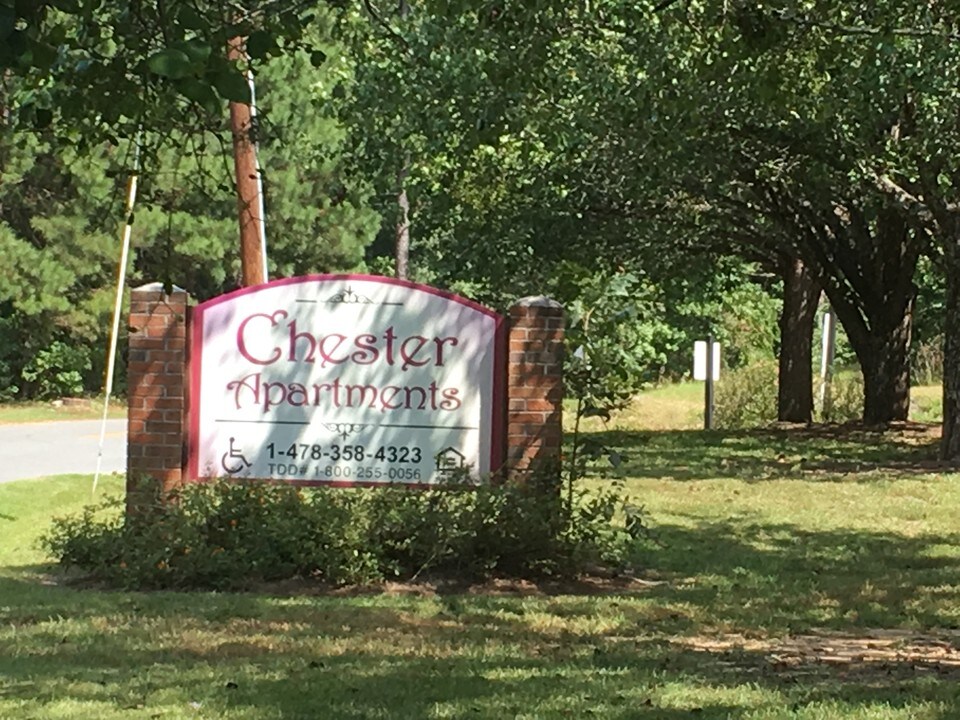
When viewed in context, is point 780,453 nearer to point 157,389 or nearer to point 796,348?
point 796,348

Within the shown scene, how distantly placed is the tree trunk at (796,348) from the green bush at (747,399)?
2.53 metres

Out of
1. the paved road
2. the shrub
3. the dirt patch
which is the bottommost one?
the dirt patch

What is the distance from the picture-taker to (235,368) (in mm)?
12016

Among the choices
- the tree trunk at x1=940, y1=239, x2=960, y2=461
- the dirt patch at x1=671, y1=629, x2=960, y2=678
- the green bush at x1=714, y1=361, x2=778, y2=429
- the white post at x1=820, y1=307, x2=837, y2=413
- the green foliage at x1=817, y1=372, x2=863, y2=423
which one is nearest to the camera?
the dirt patch at x1=671, y1=629, x2=960, y2=678

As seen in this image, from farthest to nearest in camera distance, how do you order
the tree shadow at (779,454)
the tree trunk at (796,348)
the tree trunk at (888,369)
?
1. the tree trunk at (796,348)
2. the tree trunk at (888,369)
3. the tree shadow at (779,454)

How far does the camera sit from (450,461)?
11.9 m

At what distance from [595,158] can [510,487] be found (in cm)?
1306

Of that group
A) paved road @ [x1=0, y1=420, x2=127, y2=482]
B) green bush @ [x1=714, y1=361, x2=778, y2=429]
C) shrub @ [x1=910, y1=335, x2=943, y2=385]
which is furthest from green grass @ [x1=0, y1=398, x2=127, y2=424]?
shrub @ [x1=910, y1=335, x2=943, y2=385]

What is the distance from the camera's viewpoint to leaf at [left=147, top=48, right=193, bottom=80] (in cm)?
438

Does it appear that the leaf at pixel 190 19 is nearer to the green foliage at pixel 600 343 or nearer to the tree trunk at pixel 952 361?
the green foliage at pixel 600 343

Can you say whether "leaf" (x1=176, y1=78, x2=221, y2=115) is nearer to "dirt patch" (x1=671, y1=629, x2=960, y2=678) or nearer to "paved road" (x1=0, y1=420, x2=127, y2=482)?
"dirt patch" (x1=671, y1=629, x2=960, y2=678)

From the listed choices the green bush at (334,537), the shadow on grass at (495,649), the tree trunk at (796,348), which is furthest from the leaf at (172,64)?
the tree trunk at (796,348)

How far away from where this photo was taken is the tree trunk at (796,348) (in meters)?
31.2

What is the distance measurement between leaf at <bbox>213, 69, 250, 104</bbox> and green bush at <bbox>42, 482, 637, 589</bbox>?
660 centimetres
